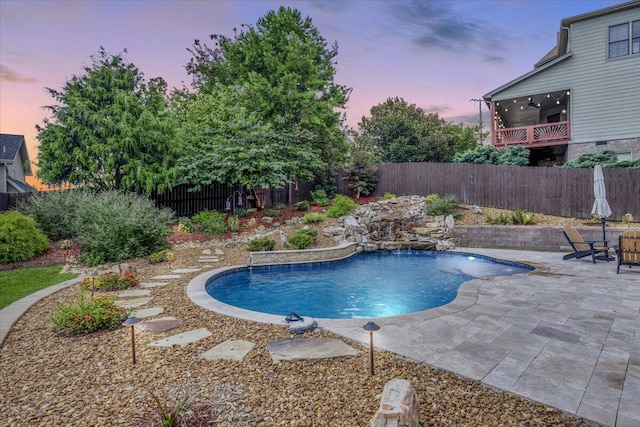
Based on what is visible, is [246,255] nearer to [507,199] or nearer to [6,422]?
[6,422]

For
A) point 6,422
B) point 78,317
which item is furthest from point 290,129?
point 6,422

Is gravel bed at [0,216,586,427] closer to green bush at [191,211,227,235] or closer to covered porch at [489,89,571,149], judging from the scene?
green bush at [191,211,227,235]

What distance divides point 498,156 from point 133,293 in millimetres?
14957

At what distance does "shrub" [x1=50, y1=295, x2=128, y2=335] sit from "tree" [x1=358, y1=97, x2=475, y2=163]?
69.7 feet

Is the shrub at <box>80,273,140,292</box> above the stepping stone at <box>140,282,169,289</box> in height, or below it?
above

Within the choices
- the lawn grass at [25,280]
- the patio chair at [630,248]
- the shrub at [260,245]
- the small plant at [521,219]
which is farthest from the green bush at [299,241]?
the patio chair at [630,248]

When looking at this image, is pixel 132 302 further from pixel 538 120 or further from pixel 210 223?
pixel 538 120

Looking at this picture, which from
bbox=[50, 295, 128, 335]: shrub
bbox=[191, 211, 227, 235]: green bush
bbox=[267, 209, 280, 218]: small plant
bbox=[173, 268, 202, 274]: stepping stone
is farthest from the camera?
bbox=[267, 209, 280, 218]: small plant

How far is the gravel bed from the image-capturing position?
2.30 meters

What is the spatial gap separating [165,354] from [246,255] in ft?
19.9

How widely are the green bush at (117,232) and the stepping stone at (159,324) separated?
4712mm

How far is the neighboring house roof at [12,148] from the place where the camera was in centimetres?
1929

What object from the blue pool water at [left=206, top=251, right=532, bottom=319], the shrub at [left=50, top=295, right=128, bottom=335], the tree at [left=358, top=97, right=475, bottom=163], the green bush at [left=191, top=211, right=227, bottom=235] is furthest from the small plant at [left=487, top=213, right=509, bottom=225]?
the tree at [left=358, top=97, right=475, bottom=163]

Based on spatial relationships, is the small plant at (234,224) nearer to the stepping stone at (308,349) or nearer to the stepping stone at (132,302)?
the stepping stone at (132,302)
